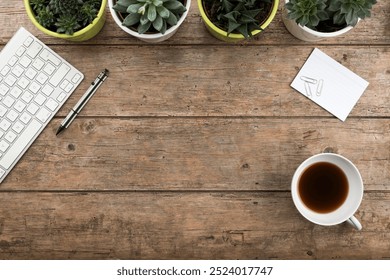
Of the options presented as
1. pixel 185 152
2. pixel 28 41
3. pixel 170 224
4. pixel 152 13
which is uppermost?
pixel 152 13

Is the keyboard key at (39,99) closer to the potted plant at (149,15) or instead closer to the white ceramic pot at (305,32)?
the potted plant at (149,15)

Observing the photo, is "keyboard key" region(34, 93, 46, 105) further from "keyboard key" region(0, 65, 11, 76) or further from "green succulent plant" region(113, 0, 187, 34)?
"green succulent plant" region(113, 0, 187, 34)

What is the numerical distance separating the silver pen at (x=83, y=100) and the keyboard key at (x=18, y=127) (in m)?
0.08

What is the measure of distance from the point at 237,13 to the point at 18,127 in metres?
0.53

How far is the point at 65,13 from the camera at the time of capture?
0.96 m

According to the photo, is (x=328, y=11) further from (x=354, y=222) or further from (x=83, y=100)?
(x=83, y=100)

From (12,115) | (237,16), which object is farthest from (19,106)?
(237,16)

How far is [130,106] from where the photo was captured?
1.05 m

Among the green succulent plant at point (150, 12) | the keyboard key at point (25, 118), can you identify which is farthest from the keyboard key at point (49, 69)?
the green succulent plant at point (150, 12)

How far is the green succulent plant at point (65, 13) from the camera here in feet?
3.13

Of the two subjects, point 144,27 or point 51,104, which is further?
point 51,104

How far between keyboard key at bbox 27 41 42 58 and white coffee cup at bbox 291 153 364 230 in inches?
24.2

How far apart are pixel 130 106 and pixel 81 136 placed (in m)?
0.13
